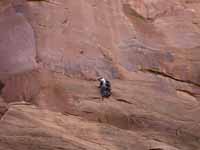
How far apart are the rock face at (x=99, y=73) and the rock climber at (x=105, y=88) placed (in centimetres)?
7

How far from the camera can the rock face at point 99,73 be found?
23.7ft

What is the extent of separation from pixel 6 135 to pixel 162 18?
2.37 meters

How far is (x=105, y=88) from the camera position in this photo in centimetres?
735

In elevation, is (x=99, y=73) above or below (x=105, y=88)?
above

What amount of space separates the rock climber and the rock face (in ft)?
0.22

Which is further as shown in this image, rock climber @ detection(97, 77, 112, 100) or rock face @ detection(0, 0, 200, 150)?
rock climber @ detection(97, 77, 112, 100)

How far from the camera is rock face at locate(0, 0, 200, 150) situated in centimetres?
721

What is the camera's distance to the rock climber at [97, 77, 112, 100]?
7.34m

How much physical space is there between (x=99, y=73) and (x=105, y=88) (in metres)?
0.22

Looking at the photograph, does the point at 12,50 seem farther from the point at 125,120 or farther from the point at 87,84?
the point at 125,120

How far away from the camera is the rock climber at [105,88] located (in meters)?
7.34

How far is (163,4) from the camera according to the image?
7.55 m

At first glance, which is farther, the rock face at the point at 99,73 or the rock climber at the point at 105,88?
the rock climber at the point at 105,88

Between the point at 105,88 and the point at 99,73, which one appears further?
the point at 99,73
